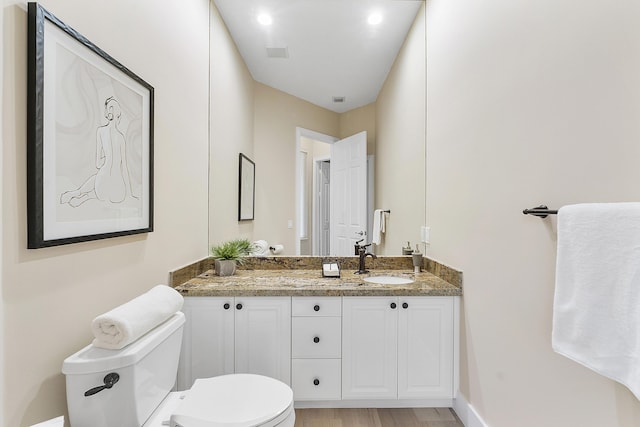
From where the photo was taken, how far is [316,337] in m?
1.79

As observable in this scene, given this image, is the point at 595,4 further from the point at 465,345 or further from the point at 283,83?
the point at 283,83

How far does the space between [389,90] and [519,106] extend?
1283 millimetres

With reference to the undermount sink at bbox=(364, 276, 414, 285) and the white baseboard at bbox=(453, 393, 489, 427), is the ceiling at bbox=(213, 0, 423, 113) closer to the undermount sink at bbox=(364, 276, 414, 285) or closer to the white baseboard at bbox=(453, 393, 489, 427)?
the undermount sink at bbox=(364, 276, 414, 285)

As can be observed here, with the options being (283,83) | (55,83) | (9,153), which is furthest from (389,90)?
(9,153)

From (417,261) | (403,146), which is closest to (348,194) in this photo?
(403,146)

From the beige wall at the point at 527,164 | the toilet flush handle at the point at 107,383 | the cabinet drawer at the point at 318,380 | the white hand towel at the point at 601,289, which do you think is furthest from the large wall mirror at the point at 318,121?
the white hand towel at the point at 601,289

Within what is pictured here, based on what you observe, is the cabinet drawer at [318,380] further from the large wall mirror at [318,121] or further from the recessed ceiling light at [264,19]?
the recessed ceiling light at [264,19]

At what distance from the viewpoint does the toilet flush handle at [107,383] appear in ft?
3.19

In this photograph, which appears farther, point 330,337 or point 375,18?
point 375,18

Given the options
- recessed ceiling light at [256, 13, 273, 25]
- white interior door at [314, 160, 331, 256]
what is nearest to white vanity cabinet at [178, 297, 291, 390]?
white interior door at [314, 160, 331, 256]

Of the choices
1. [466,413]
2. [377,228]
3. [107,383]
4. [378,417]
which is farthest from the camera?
[377,228]

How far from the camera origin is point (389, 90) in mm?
2414

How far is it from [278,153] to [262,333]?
1209 mm

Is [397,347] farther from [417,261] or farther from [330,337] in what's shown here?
[417,261]
